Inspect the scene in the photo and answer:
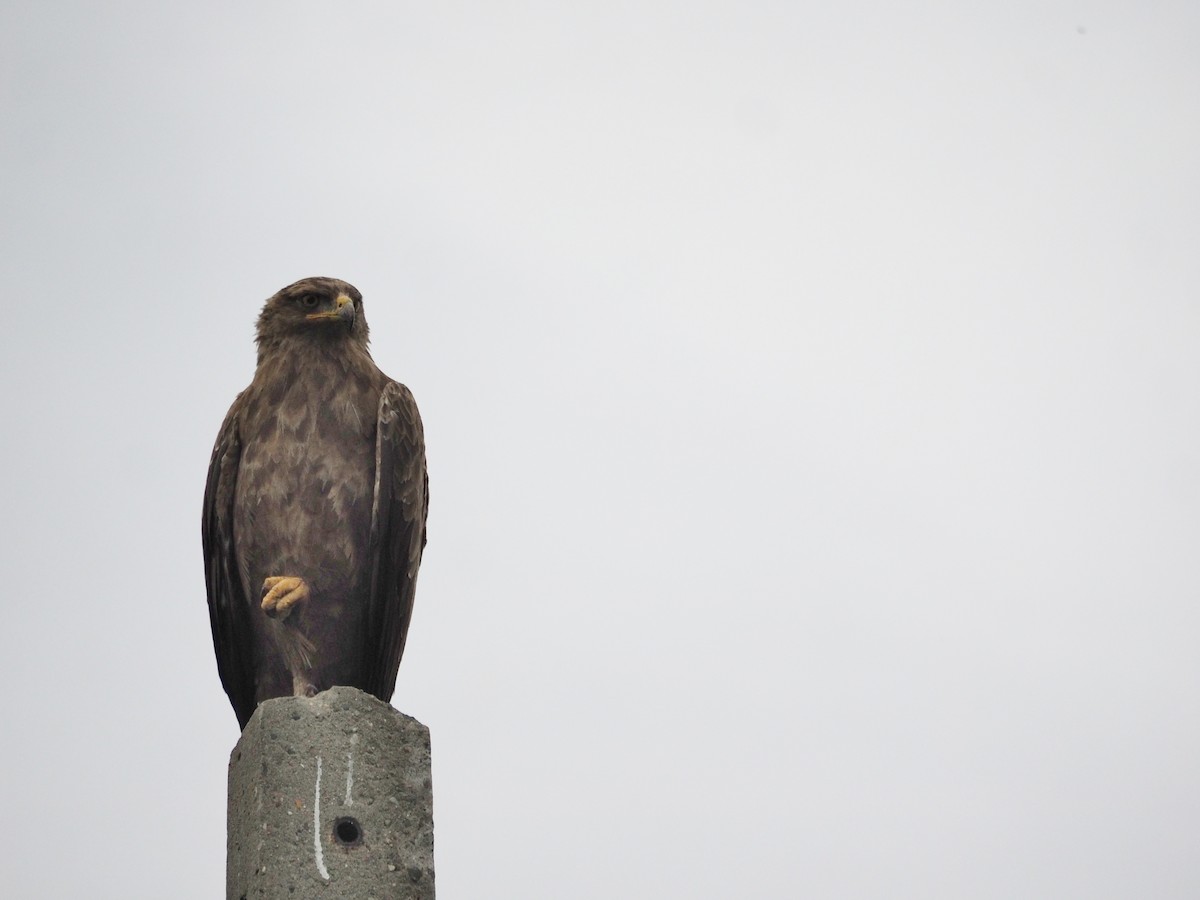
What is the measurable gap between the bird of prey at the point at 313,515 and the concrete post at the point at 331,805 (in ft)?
3.94

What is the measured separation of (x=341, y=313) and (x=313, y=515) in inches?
45.3

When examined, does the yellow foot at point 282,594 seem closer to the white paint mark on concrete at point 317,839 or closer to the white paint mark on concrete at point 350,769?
the white paint mark on concrete at point 350,769

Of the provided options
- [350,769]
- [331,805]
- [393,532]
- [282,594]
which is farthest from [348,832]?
[393,532]

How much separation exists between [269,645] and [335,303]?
1848mm

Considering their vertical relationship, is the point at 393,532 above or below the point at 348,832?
above

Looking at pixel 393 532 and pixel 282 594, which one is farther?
pixel 393 532

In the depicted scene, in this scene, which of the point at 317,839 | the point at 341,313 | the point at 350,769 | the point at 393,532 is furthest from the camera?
the point at 341,313

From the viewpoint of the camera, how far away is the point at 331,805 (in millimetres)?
5098

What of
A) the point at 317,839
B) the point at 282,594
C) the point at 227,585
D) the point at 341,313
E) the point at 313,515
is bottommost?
the point at 317,839

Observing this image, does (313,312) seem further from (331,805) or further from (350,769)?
(331,805)

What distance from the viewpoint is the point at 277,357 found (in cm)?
718

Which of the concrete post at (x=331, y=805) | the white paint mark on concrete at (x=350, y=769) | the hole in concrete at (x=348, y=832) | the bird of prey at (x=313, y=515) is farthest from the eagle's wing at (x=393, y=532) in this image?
the hole in concrete at (x=348, y=832)

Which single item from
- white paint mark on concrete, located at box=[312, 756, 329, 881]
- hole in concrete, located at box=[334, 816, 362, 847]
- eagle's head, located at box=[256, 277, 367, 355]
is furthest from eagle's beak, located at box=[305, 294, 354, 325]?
hole in concrete, located at box=[334, 816, 362, 847]

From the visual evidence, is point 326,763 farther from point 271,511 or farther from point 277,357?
Answer: point 277,357
